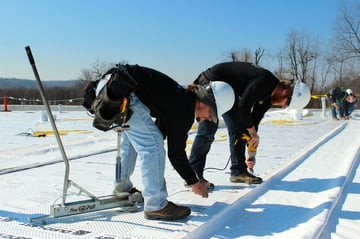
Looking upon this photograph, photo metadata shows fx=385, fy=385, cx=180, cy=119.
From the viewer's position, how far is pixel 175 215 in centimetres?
248

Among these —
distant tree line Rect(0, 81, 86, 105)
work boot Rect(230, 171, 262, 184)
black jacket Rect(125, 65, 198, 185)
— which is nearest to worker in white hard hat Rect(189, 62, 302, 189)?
work boot Rect(230, 171, 262, 184)

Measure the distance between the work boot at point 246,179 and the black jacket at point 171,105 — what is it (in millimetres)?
1139

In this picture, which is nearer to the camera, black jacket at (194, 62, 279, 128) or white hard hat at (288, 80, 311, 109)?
black jacket at (194, 62, 279, 128)

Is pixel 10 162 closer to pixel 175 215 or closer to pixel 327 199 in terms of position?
pixel 175 215

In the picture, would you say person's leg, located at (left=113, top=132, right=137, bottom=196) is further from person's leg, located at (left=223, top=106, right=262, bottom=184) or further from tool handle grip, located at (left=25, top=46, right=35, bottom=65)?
person's leg, located at (left=223, top=106, right=262, bottom=184)

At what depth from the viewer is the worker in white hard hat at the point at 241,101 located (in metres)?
3.24

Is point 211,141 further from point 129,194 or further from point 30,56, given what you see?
point 30,56

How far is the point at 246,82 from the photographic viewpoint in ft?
11.1

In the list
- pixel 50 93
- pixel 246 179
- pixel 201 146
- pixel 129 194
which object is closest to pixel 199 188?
pixel 129 194

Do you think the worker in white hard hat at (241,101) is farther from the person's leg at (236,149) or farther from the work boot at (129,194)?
the work boot at (129,194)

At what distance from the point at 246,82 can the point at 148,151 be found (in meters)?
1.34

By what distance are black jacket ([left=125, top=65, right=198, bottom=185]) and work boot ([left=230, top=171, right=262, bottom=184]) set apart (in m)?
1.14

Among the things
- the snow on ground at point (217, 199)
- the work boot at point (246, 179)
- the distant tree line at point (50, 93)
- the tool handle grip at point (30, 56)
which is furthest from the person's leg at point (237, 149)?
the distant tree line at point (50, 93)

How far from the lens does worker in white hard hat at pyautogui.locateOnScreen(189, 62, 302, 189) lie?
3.24 meters
